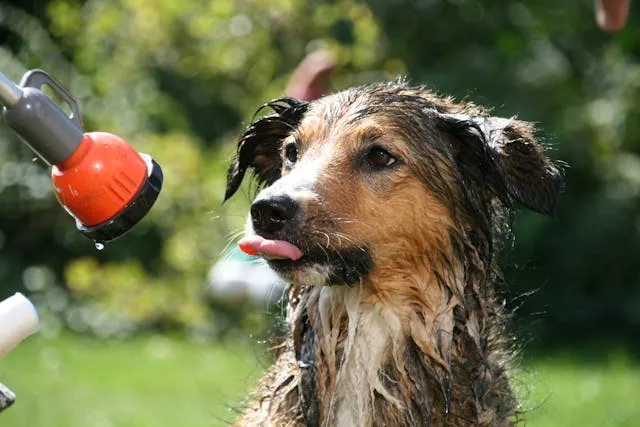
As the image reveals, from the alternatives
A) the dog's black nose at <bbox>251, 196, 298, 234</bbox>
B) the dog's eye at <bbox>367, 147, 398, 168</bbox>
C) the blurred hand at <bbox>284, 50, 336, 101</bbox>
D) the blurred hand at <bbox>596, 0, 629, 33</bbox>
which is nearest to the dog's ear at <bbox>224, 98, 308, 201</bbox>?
the dog's eye at <bbox>367, 147, 398, 168</bbox>

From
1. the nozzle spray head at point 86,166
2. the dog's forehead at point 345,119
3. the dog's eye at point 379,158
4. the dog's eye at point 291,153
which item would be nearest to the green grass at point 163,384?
the dog's eye at point 291,153

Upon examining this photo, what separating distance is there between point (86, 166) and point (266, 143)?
1.84 m

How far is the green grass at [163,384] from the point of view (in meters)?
7.30

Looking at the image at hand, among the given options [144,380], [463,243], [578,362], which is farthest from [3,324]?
[578,362]

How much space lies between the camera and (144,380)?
346 inches

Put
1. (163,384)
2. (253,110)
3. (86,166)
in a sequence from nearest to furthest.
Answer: (86,166) → (163,384) → (253,110)

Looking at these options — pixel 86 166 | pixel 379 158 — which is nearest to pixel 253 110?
pixel 379 158

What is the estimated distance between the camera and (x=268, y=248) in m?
3.42

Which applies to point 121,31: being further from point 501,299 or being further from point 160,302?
point 501,299

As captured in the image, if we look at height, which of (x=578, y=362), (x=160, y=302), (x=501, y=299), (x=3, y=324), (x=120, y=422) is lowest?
(x=578, y=362)

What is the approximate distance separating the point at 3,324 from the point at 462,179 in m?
1.81

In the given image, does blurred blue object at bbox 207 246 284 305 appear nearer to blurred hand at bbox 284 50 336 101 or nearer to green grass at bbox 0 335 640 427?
green grass at bbox 0 335 640 427

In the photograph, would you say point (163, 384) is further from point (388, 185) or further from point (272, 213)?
point (272, 213)

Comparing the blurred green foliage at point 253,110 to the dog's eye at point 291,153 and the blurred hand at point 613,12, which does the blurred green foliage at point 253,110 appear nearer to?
the blurred hand at point 613,12
